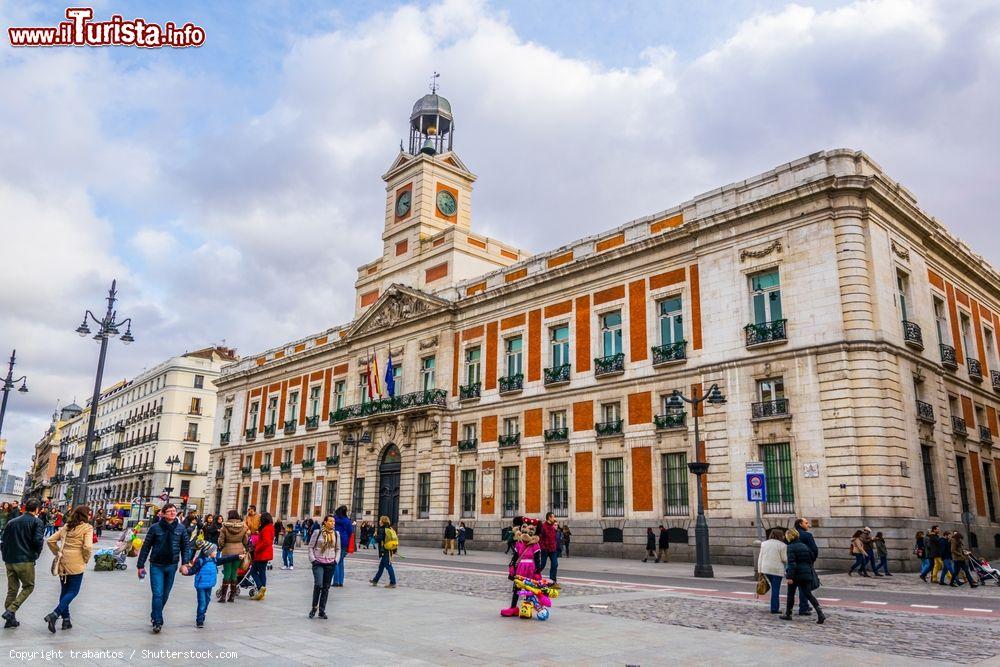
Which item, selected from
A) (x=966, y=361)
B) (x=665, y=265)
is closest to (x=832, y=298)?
(x=665, y=265)

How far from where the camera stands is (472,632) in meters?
10.4

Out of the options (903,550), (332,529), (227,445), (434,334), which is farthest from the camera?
(227,445)

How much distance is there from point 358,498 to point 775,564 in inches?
1311

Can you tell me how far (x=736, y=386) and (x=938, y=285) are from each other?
994cm

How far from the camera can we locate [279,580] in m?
18.5

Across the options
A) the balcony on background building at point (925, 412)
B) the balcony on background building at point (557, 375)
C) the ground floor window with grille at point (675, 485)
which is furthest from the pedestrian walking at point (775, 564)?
the balcony on background building at point (557, 375)

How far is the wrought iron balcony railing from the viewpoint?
106ft

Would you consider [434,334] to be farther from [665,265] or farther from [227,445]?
[227,445]

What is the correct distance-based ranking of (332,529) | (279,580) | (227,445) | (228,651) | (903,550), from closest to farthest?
1. (228,651)
2. (332,529)
3. (279,580)
4. (903,550)
5. (227,445)

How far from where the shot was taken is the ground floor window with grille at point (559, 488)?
1260 inches

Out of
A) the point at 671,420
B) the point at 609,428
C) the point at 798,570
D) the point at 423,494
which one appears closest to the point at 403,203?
the point at 423,494

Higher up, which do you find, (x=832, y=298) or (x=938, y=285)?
(x=938, y=285)

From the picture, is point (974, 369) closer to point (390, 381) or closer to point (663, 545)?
point (663, 545)

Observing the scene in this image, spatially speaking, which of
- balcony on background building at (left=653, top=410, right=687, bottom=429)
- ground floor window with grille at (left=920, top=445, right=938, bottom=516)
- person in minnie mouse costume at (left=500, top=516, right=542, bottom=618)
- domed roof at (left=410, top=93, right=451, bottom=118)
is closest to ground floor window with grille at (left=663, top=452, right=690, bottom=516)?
balcony on background building at (left=653, top=410, right=687, bottom=429)
